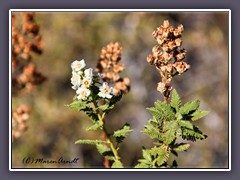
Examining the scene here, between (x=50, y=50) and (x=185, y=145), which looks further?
(x=50, y=50)

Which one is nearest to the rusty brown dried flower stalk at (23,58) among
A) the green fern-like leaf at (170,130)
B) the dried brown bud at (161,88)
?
the dried brown bud at (161,88)

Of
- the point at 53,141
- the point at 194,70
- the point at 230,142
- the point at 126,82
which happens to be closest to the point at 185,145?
the point at 126,82

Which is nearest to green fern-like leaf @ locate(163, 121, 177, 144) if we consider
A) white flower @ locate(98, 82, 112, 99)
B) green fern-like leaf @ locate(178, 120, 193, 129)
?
green fern-like leaf @ locate(178, 120, 193, 129)

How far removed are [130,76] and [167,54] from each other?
3.57 m

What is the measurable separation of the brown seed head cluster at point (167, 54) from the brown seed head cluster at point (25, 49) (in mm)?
1424

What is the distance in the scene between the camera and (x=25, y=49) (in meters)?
3.59

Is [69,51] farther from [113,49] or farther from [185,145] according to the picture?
[185,145]

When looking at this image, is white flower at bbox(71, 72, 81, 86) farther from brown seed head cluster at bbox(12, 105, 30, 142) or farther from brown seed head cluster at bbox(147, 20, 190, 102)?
brown seed head cluster at bbox(12, 105, 30, 142)

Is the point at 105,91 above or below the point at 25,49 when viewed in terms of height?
below

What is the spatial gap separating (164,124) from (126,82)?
74cm

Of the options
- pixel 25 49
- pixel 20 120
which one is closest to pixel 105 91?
pixel 20 120

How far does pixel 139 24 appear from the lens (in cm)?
638

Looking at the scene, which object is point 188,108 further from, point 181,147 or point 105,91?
point 105,91

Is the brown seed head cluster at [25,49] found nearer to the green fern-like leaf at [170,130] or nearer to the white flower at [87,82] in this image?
the white flower at [87,82]
